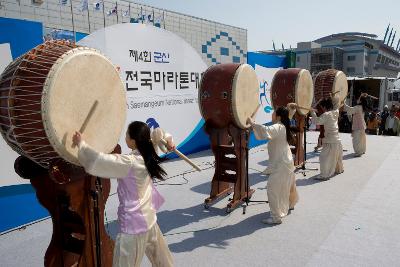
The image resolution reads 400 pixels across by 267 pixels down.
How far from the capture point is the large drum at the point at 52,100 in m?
1.76

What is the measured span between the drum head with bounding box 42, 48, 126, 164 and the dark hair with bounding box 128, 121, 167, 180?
11.0 inches

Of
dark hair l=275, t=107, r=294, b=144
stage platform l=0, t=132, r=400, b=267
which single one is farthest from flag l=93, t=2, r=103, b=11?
dark hair l=275, t=107, r=294, b=144

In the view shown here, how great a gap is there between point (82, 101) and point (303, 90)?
166 inches

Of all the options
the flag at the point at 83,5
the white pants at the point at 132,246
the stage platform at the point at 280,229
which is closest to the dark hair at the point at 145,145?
the white pants at the point at 132,246

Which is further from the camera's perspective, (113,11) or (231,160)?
(113,11)

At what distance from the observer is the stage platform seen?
Answer: 2688 millimetres

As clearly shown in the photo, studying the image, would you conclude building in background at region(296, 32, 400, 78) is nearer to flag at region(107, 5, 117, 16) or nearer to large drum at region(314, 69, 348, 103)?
large drum at region(314, 69, 348, 103)

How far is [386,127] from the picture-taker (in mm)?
8844

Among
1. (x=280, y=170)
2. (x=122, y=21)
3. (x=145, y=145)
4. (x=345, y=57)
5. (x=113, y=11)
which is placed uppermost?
(x=345, y=57)

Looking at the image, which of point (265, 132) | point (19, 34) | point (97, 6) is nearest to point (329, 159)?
point (265, 132)

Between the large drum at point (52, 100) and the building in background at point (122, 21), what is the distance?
82.3 inches

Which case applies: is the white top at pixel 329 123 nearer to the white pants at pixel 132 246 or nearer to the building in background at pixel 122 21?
the building in background at pixel 122 21

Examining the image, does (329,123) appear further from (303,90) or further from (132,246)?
(132,246)

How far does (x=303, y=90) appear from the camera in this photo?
17.9ft
